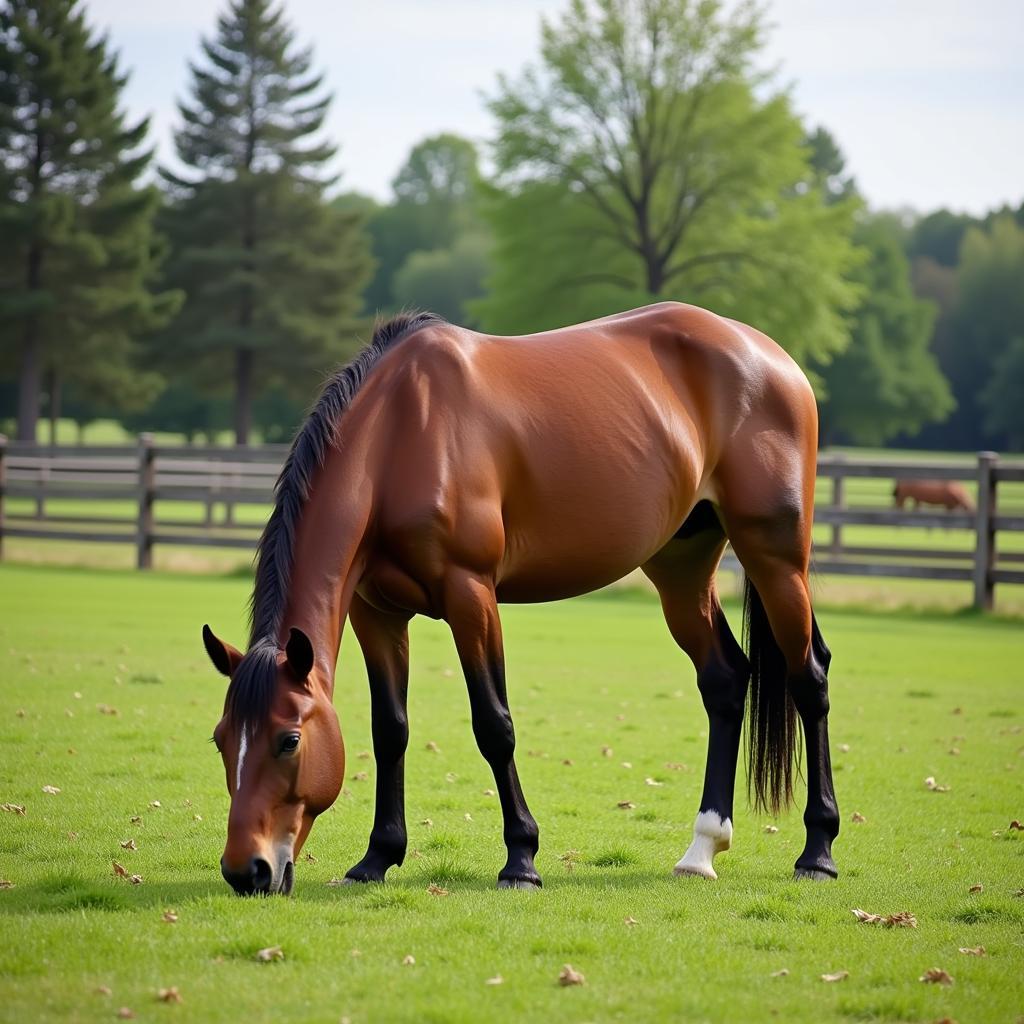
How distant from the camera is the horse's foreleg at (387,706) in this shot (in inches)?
209

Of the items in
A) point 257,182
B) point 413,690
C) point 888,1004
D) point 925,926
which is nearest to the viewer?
point 888,1004

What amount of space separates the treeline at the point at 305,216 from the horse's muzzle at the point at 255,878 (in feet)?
67.2

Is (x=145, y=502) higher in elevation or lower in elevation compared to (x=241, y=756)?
higher

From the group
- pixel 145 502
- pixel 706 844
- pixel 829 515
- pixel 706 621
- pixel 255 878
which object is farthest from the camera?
pixel 145 502

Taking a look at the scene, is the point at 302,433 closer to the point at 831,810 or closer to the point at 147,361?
the point at 831,810

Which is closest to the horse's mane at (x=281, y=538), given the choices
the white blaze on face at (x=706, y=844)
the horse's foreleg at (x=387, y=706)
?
the horse's foreleg at (x=387, y=706)

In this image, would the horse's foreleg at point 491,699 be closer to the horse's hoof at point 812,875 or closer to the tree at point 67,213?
the horse's hoof at point 812,875

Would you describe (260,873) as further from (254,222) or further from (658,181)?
(254,222)

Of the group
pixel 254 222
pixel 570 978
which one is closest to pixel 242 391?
pixel 254 222

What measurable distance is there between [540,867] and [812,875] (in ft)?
3.60

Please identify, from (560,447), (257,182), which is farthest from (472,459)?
(257,182)

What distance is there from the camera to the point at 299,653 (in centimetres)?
443

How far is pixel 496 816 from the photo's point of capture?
21.2 feet

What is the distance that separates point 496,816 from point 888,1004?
9.62ft
